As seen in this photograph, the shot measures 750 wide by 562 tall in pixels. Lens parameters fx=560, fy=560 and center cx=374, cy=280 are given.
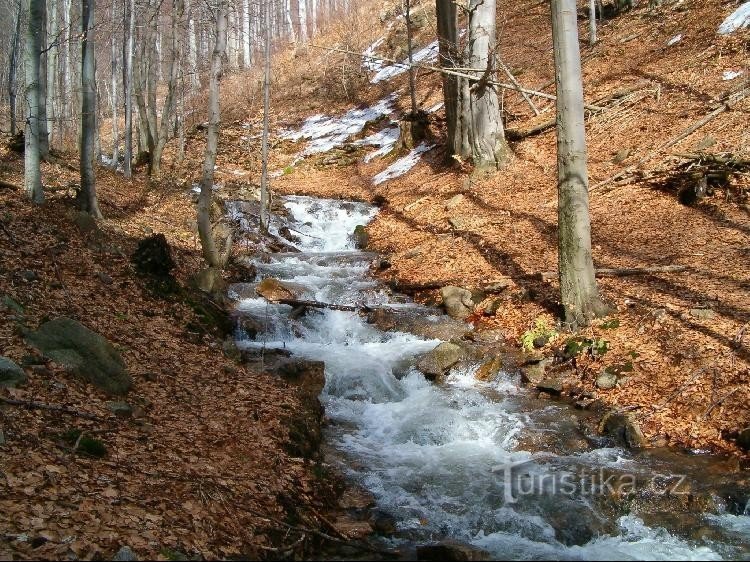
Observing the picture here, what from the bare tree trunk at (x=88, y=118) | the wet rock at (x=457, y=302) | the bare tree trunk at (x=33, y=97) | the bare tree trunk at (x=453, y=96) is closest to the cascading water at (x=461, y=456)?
the wet rock at (x=457, y=302)

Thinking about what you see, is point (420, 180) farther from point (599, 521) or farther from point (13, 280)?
point (599, 521)

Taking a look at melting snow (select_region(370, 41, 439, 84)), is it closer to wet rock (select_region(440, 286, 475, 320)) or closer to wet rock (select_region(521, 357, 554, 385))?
wet rock (select_region(440, 286, 475, 320))

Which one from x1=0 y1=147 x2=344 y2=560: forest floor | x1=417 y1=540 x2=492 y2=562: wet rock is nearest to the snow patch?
x1=0 y1=147 x2=344 y2=560: forest floor

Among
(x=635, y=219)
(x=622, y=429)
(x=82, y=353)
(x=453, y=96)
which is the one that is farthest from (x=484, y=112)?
(x=82, y=353)

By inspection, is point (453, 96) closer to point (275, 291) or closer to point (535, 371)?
point (275, 291)

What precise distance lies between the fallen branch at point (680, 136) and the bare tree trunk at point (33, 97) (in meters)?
11.5

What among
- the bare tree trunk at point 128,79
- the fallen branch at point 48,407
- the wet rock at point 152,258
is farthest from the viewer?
the bare tree trunk at point 128,79

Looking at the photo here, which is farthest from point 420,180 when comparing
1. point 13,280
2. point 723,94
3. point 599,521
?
point 599,521

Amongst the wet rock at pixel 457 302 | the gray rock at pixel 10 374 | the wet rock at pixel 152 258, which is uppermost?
the wet rock at pixel 152 258

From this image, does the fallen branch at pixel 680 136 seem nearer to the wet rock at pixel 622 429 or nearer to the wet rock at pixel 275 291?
the wet rock at pixel 275 291

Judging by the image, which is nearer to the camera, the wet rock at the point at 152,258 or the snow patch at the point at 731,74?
the wet rock at the point at 152,258

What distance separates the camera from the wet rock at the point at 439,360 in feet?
29.1

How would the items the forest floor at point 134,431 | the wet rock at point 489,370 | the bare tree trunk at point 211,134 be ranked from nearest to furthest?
1. the forest floor at point 134,431
2. the wet rock at point 489,370
3. the bare tree trunk at point 211,134

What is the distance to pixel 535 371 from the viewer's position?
836 cm
